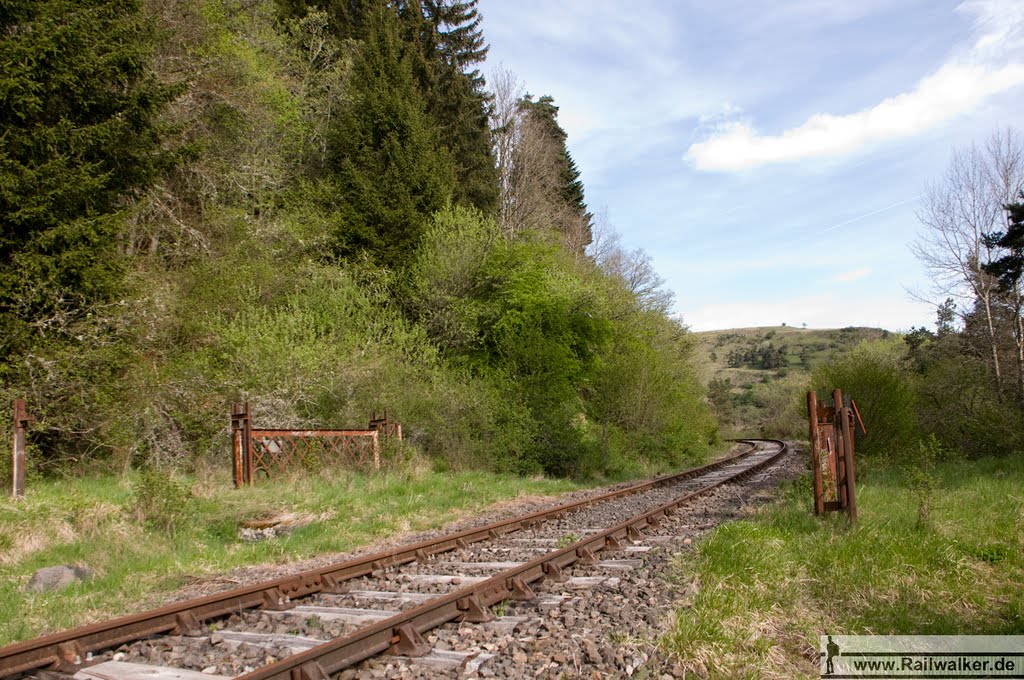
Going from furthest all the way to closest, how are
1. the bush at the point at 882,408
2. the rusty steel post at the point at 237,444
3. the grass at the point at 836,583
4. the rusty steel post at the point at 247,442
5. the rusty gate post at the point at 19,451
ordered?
the bush at the point at 882,408
the rusty steel post at the point at 247,442
the rusty steel post at the point at 237,444
the rusty gate post at the point at 19,451
the grass at the point at 836,583

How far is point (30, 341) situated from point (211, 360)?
518 cm

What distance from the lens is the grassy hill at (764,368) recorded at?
204 ft

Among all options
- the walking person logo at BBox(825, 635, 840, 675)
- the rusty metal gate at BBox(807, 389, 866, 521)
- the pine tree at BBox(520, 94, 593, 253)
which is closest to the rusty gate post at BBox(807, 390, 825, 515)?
the rusty metal gate at BBox(807, 389, 866, 521)

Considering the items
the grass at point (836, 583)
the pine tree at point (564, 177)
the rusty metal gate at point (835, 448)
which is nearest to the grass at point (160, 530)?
the grass at point (836, 583)

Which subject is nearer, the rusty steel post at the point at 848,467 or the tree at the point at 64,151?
the rusty steel post at the point at 848,467

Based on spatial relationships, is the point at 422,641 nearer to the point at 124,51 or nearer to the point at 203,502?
the point at 203,502

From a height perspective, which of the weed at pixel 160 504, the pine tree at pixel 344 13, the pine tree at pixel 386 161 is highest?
the pine tree at pixel 344 13

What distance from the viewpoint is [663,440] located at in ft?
97.6

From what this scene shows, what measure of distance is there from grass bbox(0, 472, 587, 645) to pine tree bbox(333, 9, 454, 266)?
15.0 meters

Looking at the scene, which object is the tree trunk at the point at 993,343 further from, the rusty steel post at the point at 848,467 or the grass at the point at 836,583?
the rusty steel post at the point at 848,467

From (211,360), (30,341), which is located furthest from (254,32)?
(30,341)

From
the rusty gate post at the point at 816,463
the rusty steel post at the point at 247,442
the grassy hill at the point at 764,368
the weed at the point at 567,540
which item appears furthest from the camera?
the grassy hill at the point at 764,368

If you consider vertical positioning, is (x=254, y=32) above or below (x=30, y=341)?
above

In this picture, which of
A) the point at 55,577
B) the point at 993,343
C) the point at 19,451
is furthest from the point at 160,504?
the point at 993,343
